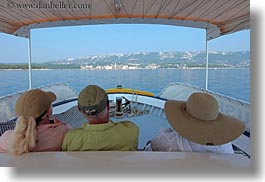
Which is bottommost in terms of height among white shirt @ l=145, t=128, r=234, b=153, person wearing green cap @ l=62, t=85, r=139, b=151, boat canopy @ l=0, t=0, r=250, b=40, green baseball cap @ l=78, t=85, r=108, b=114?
white shirt @ l=145, t=128, r=234, b=153

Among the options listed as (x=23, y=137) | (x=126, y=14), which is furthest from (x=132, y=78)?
(x=23, y=137)

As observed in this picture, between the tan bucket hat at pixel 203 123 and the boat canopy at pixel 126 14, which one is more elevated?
the boat canopy at pixel 126 14

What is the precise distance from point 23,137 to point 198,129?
69 cm

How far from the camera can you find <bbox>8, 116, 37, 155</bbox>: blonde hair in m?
0.92

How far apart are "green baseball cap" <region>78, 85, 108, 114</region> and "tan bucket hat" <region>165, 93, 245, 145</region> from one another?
0.31 metres

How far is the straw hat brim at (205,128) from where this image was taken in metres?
1.08

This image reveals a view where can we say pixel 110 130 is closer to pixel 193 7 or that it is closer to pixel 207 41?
Answer: pixel 193 7

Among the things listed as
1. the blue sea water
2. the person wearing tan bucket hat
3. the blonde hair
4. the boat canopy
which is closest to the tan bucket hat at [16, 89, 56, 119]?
the person wearing tan bucket hat

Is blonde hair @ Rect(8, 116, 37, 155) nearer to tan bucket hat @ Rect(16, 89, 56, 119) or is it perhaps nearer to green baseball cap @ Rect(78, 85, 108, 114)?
tan bucket hat @ Rect(16, 89, 56, 119)

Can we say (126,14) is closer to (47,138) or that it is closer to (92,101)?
(92,101)

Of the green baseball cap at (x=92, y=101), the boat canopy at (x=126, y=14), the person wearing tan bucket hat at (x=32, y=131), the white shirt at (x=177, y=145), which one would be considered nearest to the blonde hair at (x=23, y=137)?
the person wearing tan bucket hat at (x=32, y=131)

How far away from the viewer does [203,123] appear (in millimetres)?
1150

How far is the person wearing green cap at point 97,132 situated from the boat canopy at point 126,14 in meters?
1.50

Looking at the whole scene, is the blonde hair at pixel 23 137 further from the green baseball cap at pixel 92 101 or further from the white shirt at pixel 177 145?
the white shirt at pixel 177 145
